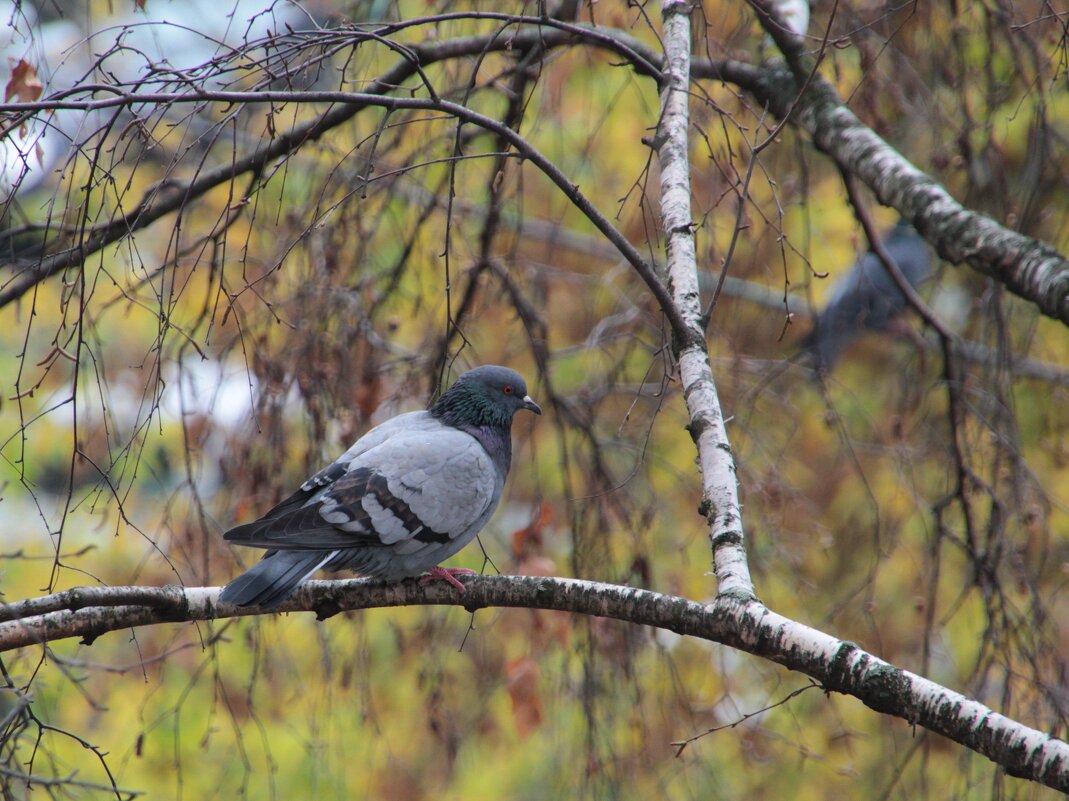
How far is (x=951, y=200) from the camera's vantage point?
3615mm

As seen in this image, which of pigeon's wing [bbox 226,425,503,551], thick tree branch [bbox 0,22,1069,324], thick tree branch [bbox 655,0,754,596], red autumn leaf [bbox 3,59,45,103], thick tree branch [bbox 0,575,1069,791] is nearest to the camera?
thick tree branch [bbox 0,575,1069,791]

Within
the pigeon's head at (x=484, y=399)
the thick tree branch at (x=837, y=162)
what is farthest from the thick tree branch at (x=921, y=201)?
the pigeon's head at (x=484, y=399)

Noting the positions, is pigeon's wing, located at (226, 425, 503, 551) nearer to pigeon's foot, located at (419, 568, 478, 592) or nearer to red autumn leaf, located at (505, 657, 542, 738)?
pigeon's foot, located at (419, 568, 478, 592)

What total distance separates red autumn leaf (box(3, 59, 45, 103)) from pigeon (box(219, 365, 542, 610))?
1.34 meters

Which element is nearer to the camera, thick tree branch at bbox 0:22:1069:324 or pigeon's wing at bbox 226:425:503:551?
thick tree branch at bbox 0:22:1069:324

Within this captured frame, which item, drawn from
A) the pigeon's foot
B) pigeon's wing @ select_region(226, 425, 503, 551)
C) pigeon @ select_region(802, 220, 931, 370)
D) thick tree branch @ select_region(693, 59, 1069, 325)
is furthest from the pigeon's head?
pigeon @ select_region(802, 220, 931, 370)

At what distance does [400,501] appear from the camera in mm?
3562

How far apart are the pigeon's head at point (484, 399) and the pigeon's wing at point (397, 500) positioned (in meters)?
0.14

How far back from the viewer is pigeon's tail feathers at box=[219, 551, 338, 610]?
2.86m

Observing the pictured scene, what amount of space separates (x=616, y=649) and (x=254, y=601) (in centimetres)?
147

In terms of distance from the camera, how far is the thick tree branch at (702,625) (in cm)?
193

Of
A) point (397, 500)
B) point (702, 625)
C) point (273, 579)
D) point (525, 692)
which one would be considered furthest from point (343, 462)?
point (702, 625)

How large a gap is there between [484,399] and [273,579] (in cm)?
136

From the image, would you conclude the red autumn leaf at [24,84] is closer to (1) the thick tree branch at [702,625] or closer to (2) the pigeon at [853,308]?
(1) the thick tree branch at [702,625]
